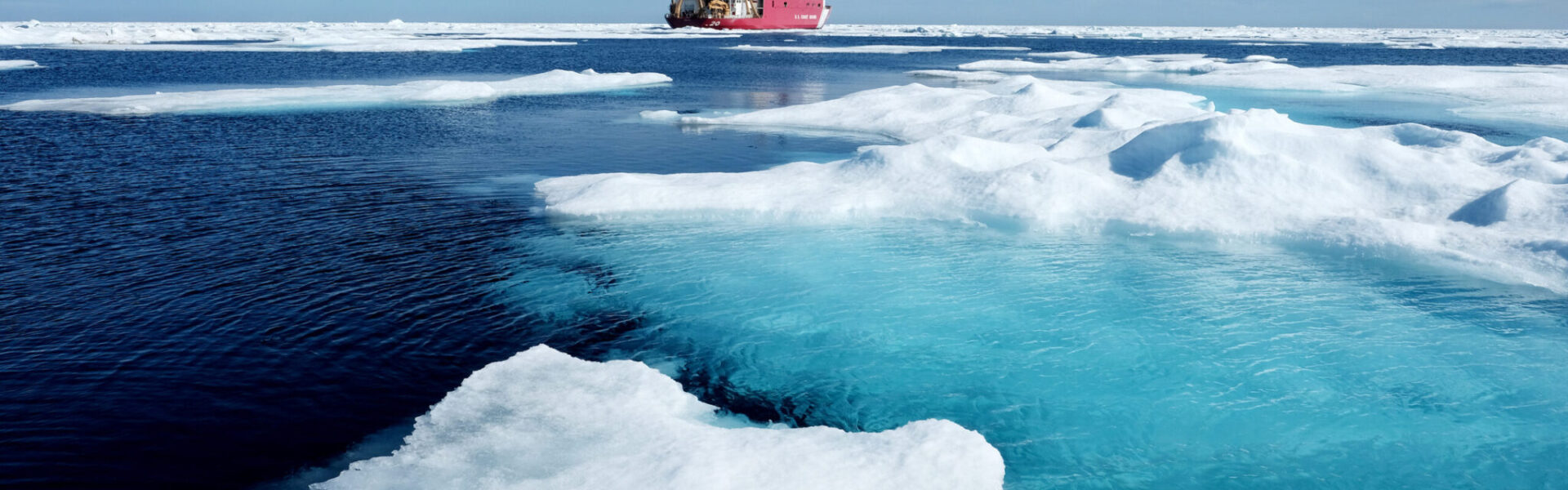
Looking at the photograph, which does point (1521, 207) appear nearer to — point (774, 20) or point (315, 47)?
point (315, 47)

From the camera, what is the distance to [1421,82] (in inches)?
1444

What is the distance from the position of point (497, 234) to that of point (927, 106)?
48.9ft

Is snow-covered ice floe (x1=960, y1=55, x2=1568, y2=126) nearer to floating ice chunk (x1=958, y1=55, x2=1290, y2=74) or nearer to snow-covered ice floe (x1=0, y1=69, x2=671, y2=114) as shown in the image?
floating ice chunk (x1=958, y1=55, x2=1290, y2=74)

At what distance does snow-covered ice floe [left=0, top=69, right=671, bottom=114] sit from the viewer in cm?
2752

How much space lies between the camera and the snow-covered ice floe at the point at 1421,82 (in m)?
28.7

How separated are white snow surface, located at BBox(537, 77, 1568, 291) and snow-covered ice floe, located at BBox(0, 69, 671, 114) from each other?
60.1ft

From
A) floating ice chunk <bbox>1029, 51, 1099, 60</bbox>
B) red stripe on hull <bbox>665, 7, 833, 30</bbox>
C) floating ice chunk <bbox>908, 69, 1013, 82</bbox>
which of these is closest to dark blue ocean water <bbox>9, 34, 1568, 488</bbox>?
floating ice chunk <bbox>908, 69, 1013, 82</bbox>

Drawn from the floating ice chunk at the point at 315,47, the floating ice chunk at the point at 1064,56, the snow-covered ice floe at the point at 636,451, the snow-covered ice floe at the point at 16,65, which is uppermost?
the floating ice chunk at the point at 315,47

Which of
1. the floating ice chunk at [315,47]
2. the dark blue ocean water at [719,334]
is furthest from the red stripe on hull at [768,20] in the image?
the dark blue ocean water at [719,334]

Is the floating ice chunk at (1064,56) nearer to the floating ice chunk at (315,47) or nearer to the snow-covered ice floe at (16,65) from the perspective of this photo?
the floating ice chunk at (315,47)

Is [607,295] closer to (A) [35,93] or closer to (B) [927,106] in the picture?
(B) [927,106]

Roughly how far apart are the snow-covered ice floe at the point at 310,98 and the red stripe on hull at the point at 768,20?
79195 millimetres

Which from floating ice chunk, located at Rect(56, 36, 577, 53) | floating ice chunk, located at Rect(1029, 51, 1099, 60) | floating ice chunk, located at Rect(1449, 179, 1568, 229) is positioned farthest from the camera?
floating ice chunk, located at Rect(1029, 51, 1099, 60)

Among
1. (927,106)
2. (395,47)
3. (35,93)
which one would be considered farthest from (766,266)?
(395,47)
